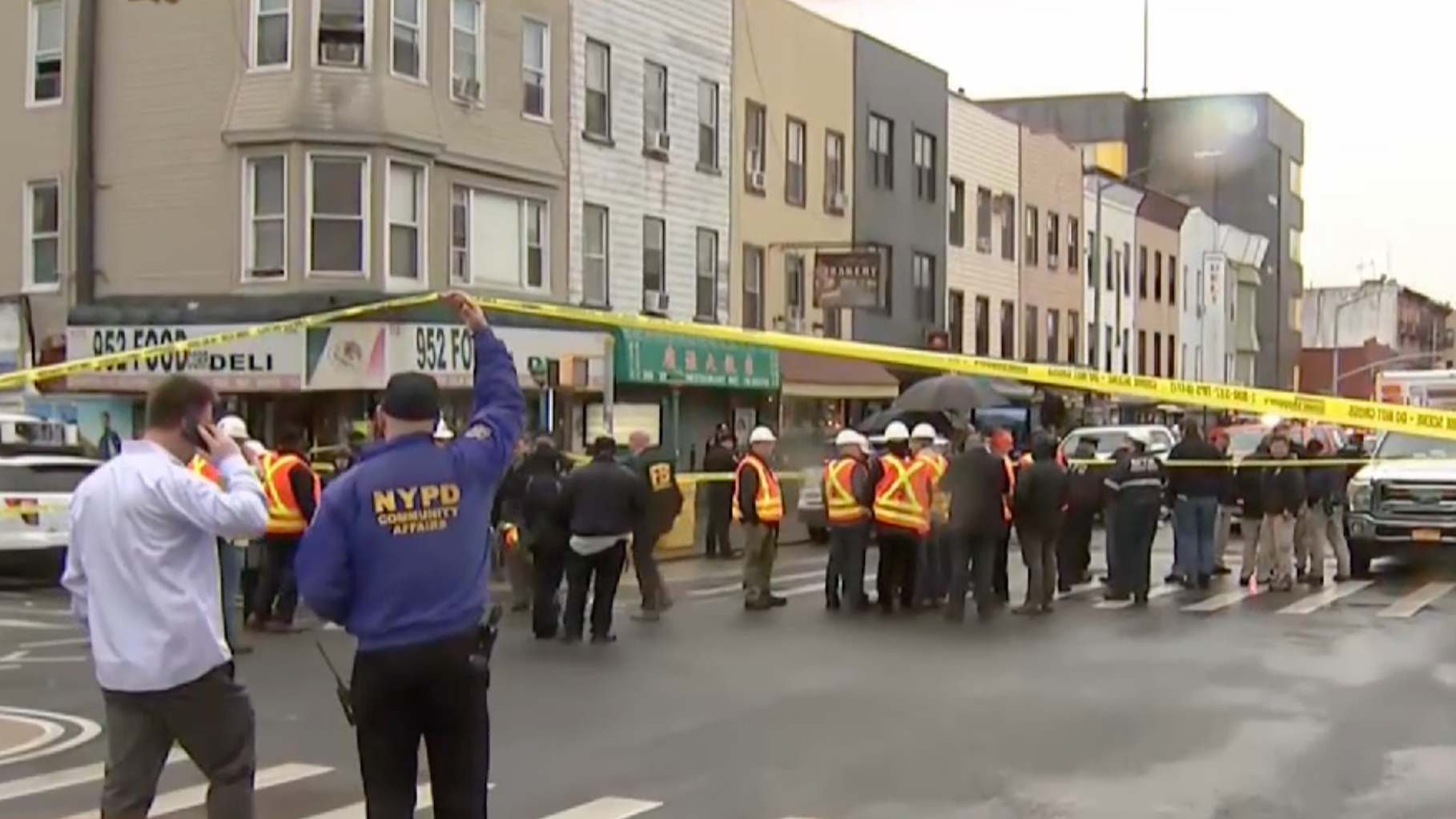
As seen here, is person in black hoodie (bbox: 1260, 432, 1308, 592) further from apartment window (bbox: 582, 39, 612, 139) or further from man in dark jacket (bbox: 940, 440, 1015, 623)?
apartment window (bbox: 582, 39, 612, 139)

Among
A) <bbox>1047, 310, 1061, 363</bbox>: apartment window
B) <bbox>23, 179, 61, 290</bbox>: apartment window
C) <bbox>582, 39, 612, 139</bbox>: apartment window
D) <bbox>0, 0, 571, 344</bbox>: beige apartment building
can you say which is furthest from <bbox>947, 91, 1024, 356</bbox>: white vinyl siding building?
<bbox>23, 179, 61, 290</bbox>: apartment window

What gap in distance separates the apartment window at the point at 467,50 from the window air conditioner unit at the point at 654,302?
5549 millimetres

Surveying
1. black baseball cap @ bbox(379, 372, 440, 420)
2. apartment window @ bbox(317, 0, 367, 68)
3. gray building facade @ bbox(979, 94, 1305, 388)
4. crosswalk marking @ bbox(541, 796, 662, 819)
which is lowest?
crosswalk marking @ bbox(541, 796, 662, 819)

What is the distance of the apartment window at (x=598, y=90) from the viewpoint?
103ft

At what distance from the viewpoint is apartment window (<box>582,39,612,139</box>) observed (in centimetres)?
3128

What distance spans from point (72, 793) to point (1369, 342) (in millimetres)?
93046

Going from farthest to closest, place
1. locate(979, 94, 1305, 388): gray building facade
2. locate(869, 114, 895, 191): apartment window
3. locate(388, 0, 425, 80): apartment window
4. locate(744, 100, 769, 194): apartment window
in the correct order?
locate(979, 94, 1305, 388): gray building facade < locate(869, 114, 895, 191): apartment window < locate(744, 100, 769, 194): apartment window < locate(388, 0, 425, 80): apartment window

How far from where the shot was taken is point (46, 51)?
94.8 ft

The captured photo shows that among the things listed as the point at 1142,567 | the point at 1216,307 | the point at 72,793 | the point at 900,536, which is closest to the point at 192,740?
the point at 72,793

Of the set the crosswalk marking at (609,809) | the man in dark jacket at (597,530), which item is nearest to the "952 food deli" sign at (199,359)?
the man in dark jacket at (597,530)

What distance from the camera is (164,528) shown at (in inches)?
242

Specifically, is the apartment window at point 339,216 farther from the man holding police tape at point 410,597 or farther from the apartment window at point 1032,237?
the apartment window at point 1032,237

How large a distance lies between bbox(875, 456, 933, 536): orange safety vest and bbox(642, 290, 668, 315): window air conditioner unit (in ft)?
50.8

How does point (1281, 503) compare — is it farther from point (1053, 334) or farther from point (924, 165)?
point (1053, 334)
